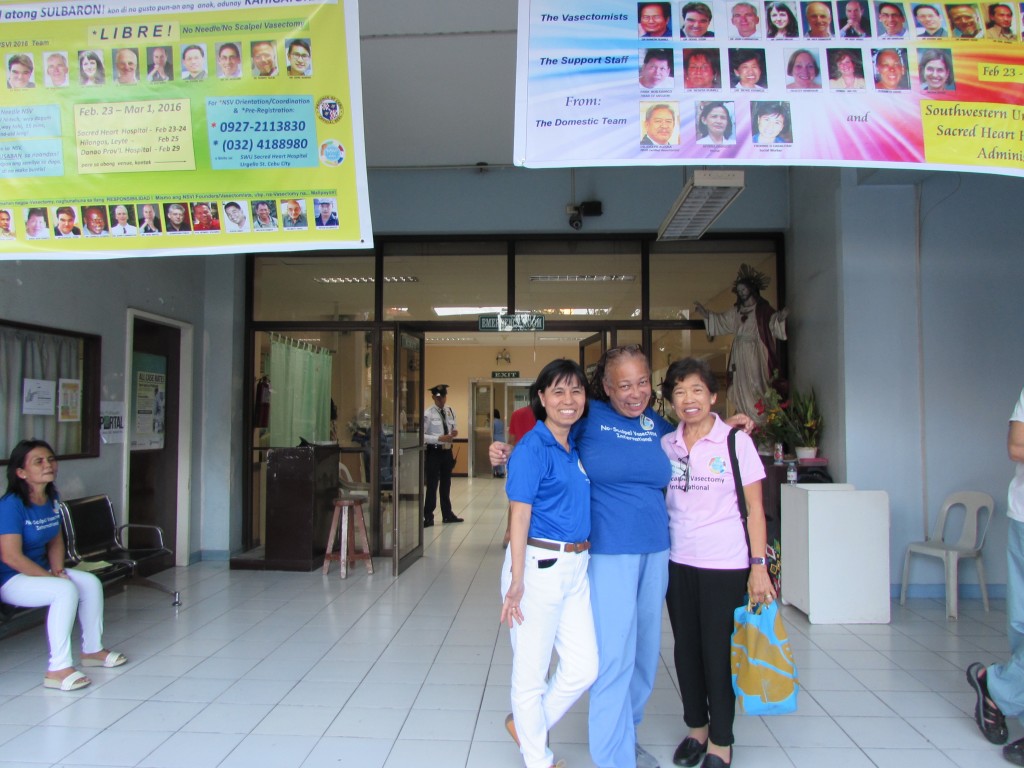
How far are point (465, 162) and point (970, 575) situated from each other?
4.81m

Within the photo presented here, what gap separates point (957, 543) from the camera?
4.63 metres

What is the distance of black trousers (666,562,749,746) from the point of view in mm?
2418

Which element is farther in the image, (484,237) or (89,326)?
(484,237)

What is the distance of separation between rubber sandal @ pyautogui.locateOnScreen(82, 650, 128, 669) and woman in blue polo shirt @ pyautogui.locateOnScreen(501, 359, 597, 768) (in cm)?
231

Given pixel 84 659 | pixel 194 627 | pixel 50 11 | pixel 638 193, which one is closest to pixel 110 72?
pixel 50 11

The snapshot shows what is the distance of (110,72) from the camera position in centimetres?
253

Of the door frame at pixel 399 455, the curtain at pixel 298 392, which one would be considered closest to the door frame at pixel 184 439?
the curtain at pixel 298 392

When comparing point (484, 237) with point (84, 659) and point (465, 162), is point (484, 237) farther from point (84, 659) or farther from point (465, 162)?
point (84, 659)

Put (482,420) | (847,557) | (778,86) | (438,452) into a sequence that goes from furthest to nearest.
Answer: (482,420) < (438,452) < (847,557) < (778,86)

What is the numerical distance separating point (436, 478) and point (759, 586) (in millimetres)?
6177

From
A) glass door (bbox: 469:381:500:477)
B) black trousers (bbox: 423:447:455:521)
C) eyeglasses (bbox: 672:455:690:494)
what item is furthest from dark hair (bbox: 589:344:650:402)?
glass door (bbox: 469:381:500:477)

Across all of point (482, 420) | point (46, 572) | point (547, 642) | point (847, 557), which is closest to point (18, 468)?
point (46, 572)

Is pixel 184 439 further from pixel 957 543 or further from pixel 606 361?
pixel 957 543

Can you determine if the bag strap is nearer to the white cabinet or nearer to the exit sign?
the white cabinet
